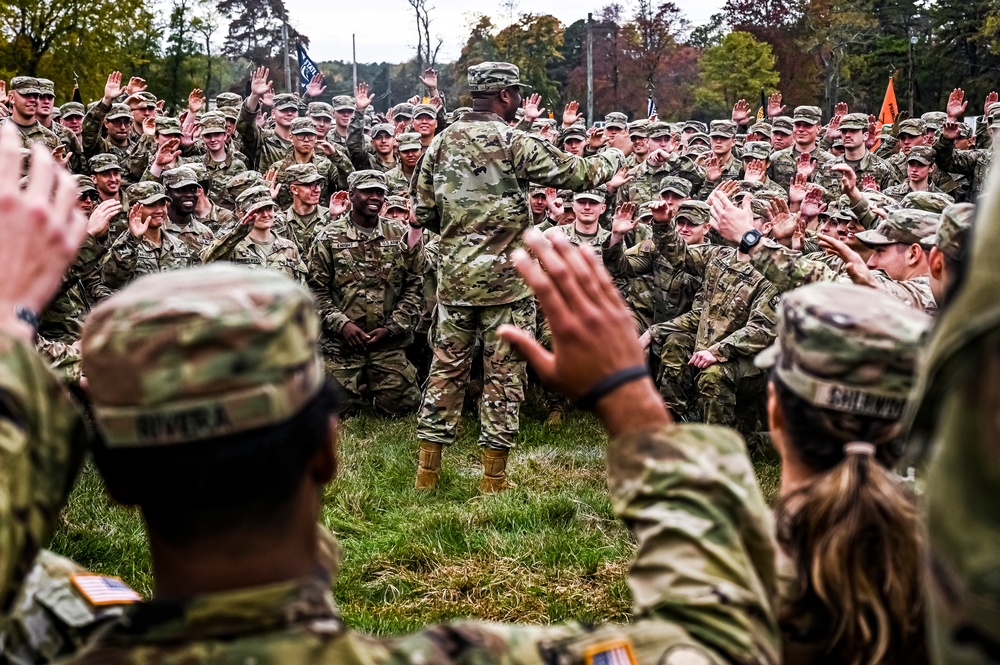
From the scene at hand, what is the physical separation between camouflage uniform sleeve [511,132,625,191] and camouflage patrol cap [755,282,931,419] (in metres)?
3.99

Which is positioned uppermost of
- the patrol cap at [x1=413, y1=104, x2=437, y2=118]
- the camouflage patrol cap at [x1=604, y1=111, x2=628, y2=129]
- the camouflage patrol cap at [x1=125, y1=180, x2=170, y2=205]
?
the patrol cap at [x1=413, y1=104, x2=437, y2=118]

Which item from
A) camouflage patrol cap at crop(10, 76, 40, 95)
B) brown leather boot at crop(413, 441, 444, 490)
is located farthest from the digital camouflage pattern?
camouflage patrol cap at crop(10, 76, 40, 95)

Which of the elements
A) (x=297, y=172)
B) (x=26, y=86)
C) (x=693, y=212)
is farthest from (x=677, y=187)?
(x=26, y=86)

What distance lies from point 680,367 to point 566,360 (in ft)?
22.1

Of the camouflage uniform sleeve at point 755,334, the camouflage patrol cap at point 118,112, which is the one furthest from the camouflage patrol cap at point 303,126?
the camouflage uniform sleeve at point 755,334

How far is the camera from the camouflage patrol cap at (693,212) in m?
8.34

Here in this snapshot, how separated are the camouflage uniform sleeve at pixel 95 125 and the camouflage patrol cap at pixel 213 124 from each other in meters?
1.18

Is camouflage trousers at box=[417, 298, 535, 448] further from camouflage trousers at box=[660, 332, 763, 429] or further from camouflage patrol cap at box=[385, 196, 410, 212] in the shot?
camouflage patrol cap at box=[385, 196, 410, 212]

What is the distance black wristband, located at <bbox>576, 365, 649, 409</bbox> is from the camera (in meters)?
1.50

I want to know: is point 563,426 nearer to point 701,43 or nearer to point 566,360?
point 566,360

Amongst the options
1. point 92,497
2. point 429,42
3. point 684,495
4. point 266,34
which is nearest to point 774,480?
point 92,497

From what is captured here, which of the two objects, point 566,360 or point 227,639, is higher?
point 566,360

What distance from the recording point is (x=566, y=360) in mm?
1501

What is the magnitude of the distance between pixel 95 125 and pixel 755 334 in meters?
7.88
